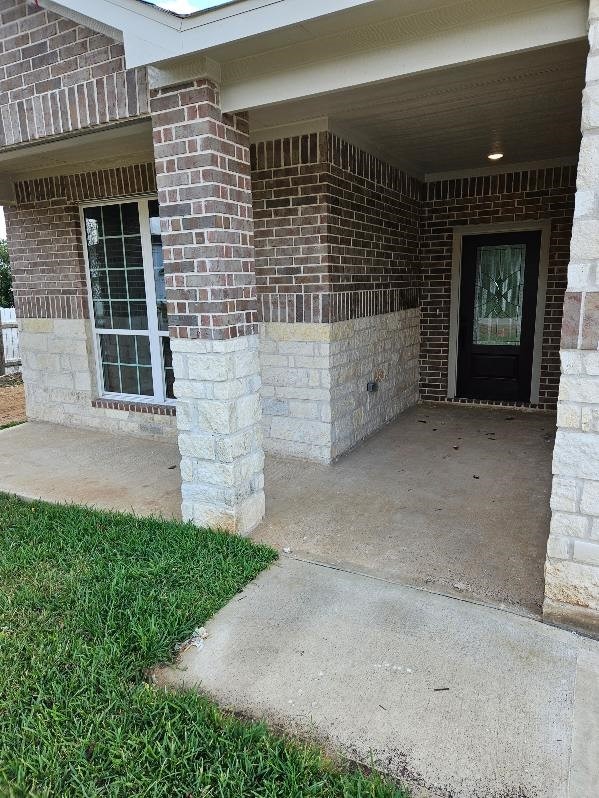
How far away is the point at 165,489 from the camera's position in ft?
14.6

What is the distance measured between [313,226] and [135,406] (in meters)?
2.77

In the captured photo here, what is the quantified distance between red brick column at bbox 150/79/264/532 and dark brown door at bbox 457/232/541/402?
13.2 feet

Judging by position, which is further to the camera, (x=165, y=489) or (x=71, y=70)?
(x=165, y=489)

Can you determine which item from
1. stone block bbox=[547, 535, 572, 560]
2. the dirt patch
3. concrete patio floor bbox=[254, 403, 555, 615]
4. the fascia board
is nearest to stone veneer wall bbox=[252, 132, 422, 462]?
concrete patio floor bbox=[254, 403, 555, 615]

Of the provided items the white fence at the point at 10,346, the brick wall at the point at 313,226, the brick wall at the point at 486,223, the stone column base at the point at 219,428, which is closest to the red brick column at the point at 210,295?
the stone column base at the point at 219,428

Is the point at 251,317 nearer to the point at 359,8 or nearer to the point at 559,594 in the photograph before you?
the point at 359,8

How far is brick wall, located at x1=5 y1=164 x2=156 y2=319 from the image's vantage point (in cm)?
576

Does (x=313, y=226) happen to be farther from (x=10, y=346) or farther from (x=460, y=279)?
(x=10, y=346)

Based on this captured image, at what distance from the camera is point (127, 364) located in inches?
240

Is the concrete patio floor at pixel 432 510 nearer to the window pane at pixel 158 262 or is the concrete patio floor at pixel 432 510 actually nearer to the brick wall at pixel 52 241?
the window pane at pixel 158 262

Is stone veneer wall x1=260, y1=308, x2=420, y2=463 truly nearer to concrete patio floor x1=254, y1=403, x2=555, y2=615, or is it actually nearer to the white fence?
concrete patio floor x1=254, y1=403, x2=555, y2=615

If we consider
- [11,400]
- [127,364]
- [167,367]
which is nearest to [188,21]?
[167,367]

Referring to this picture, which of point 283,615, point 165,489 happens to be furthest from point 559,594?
point 165,489

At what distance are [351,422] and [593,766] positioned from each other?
11.8ft
